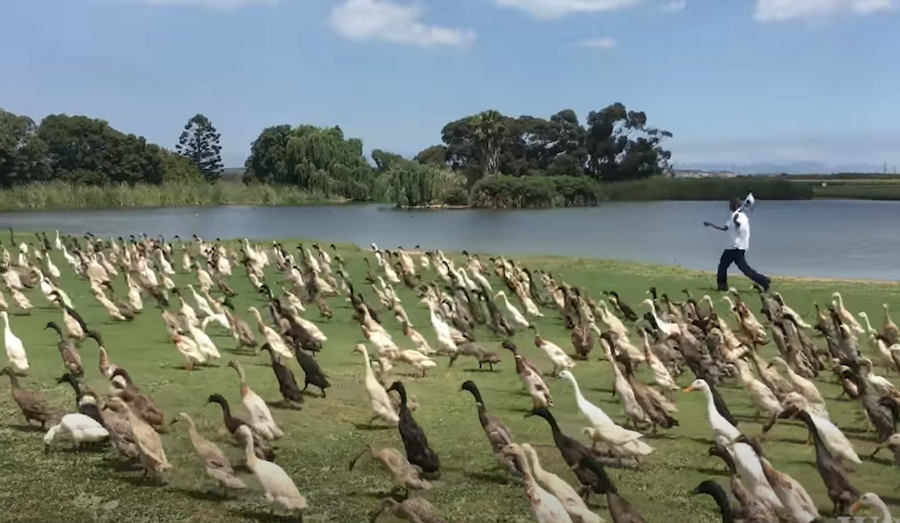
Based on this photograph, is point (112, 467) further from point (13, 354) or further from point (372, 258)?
point (372, 258)

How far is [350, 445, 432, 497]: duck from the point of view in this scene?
23.4 ft

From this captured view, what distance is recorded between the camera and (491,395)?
34.1ft

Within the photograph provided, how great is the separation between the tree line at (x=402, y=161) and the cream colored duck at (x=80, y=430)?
231 ft

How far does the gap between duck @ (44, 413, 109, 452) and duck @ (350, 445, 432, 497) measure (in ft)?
8.88

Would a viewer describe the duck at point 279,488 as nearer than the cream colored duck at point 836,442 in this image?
Yes

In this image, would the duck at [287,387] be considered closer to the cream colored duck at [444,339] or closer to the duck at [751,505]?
the cream colored duck at [444,339]

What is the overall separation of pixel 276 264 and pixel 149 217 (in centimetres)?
4250

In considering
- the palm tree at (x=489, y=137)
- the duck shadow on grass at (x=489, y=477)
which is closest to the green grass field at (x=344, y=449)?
the duck shadow on grass at (x=489, y=477)

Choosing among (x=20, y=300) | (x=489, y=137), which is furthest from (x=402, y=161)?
(x=20, y=300)

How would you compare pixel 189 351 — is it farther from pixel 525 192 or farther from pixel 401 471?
pixel 525 192

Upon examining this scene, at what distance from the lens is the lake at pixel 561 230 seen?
35600mm

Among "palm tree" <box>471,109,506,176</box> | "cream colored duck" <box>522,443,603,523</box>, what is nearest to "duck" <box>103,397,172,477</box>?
"cream colored duck" <box>522,443,603,523</box>

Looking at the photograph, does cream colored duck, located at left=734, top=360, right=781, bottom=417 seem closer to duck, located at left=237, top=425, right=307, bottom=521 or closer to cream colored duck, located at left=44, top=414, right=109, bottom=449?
duck, located at left=237, top=425, right=307, bottom=521

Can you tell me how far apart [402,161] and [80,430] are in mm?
98999
